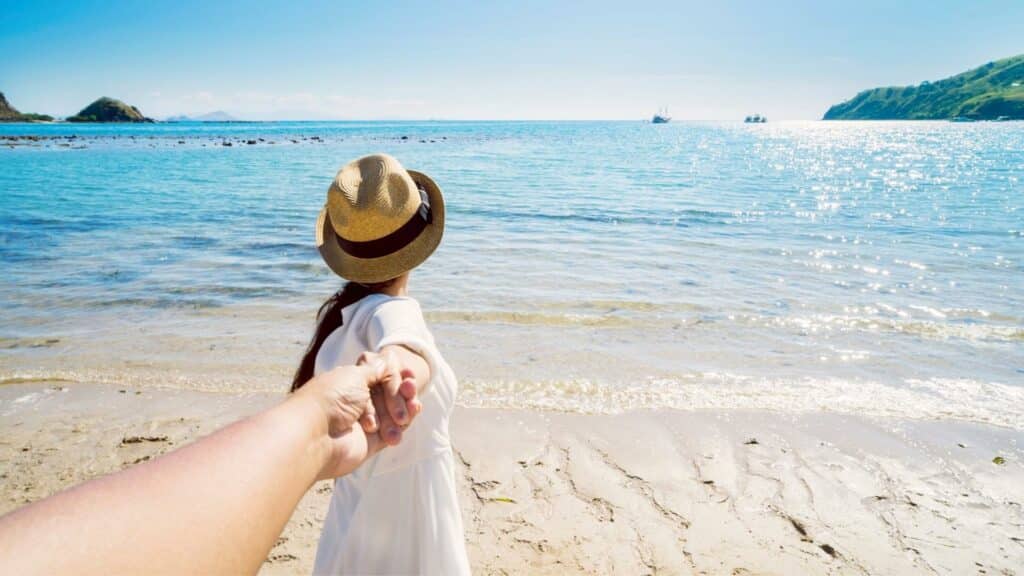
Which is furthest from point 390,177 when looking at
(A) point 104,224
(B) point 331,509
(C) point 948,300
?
(A) point 104,224

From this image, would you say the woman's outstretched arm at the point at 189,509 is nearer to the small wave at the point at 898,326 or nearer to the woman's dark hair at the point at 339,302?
the woman's dark hair at the point at 339,302

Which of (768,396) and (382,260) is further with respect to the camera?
(768,396)

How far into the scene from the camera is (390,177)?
217 cm

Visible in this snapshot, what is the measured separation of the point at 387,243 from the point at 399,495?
920 mm

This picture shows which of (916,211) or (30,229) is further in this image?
(916,211)

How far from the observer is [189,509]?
93 cm

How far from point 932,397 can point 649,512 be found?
12.2ft

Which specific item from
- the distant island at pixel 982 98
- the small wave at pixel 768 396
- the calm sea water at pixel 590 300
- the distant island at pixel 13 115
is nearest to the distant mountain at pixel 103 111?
the distant island at pixel 13 115

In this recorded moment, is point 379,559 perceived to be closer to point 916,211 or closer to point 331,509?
point 331,509

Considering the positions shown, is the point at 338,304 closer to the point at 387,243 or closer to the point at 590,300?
the point at 387,243

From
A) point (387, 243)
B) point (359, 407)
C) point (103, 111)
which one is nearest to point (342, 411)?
point (359, 407)

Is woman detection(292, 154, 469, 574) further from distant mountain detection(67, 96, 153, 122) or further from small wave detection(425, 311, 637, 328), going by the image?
distant mountain detection(67, 96, 153, 122)

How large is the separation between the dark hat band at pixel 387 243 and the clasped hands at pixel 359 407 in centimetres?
60

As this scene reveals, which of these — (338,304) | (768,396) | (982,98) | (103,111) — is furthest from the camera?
(982,98)
